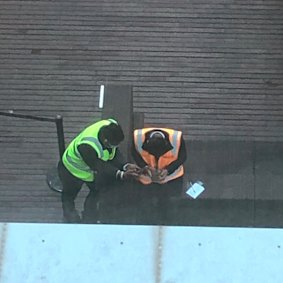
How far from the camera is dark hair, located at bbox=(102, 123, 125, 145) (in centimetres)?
736

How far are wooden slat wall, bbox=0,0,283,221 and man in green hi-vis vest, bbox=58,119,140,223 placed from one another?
2.91ft

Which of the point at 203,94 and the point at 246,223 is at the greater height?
the point at 203,94

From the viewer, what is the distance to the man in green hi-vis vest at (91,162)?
7.43 m

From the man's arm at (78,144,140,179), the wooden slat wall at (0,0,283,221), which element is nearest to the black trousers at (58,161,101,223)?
the man's arm at (78,144,140,179)

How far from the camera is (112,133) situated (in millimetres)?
7363

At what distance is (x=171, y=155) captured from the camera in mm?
7664

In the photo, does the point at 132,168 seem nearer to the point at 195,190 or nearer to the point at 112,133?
the point at 112,133

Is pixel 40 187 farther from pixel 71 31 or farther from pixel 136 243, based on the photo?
pixel 136 243

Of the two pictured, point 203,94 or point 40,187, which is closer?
point 40,187

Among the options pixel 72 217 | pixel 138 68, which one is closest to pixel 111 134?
pixel 72 217

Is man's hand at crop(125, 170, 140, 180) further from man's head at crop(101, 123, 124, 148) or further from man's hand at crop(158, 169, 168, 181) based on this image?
man's head at crop(101, 123, 124, 148)

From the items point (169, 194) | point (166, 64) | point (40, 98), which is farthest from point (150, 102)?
point (169, 194)

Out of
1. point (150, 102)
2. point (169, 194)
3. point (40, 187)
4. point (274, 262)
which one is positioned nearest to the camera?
point (274, 262)

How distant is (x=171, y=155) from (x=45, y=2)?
173 inches
